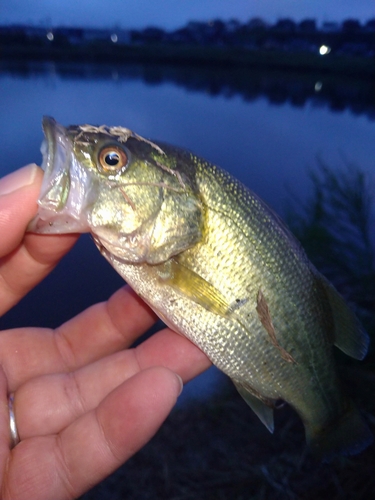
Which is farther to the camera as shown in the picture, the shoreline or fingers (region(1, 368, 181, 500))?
the shoreline

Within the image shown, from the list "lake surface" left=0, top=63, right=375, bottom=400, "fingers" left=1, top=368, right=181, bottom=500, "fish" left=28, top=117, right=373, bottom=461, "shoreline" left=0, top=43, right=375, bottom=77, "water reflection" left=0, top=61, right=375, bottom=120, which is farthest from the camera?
"shoreline" left=0, top=43, right=375, bottom=77

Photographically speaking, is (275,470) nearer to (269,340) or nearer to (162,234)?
(269,340)

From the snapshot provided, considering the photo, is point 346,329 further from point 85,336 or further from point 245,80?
point 245,80

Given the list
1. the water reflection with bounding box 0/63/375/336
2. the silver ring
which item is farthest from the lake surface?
the silver ring

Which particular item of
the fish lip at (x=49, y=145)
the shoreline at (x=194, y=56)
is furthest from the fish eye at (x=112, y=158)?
the shoreline at (x=194, y=56)

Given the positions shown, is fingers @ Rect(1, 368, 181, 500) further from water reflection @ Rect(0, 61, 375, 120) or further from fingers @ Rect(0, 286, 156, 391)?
water reflection @ Rect(0, 61, 375, 120)

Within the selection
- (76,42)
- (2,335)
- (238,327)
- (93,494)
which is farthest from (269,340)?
(76,42)
